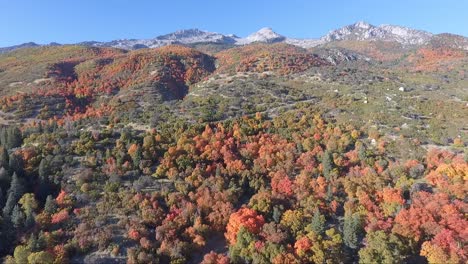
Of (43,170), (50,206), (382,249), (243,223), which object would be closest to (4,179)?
(43,170)

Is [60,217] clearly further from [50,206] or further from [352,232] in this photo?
[352,232]

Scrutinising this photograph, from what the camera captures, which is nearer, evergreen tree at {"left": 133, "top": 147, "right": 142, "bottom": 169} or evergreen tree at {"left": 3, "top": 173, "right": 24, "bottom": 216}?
evergreen tree at {"left": 3, "top": 173, "right": 24, "bottom": 216}

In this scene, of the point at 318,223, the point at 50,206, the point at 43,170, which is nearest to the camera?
the point at 318,223

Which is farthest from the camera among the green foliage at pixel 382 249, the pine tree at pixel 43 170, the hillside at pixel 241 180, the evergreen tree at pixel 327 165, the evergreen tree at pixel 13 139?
the evergreen tree at pixel 13 139

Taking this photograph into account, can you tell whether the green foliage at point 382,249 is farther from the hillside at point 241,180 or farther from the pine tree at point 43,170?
the pine tree at point 43,170

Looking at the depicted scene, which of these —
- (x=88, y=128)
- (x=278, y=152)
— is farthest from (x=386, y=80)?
(x=88, y=128)

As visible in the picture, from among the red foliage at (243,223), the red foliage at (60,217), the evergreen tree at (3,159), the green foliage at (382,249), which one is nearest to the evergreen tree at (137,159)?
the red foliage at (60,217)

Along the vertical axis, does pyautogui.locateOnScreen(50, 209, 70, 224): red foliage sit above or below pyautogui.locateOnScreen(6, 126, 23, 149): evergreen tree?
below

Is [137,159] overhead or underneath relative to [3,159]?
underneath

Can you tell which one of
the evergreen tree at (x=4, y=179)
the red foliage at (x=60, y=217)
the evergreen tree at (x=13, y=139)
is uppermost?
the evergreen tree at (x=13, y=139)

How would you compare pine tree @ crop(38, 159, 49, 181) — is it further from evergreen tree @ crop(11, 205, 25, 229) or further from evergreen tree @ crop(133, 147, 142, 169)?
evergreen tree @ crop(133, 147, 142, 169)

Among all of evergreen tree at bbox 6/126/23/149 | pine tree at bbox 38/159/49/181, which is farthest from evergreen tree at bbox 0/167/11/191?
evergreen tree at bbox 6/126/23/149

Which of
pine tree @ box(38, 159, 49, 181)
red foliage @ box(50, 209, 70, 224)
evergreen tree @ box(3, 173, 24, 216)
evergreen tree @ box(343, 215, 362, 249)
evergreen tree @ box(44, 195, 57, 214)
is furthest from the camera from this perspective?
pine tree @ box(38, 159, 49, 181)
